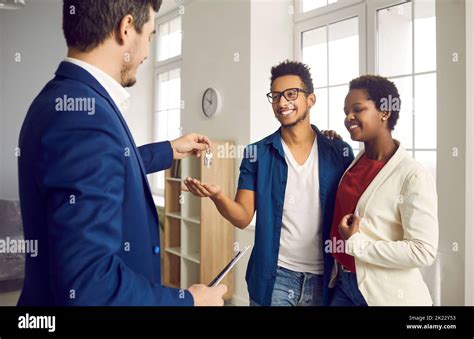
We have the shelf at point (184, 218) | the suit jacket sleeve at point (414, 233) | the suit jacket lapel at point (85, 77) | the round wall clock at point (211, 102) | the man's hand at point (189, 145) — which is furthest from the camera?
the shelf at point (184, 218)

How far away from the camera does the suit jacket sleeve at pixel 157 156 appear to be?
105 cm

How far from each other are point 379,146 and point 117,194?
662mm

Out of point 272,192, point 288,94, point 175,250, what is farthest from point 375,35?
point 175,250

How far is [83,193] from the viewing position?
1.98 feet

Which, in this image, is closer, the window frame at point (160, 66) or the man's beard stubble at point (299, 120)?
the man's beard stubble at point (299, 120)

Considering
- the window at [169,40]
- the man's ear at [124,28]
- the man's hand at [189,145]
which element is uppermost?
the window at [169,40]

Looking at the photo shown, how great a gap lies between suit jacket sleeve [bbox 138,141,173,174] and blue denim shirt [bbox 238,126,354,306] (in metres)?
A: 0.22

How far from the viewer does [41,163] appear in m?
0.64

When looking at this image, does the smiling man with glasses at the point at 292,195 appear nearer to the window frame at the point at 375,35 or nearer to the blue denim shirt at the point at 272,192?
the blue denim shirt at the point at 272,192

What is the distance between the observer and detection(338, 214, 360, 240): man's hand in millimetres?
977

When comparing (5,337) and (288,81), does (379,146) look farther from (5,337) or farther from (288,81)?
(5,337)

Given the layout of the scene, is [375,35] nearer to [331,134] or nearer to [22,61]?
[331,134]

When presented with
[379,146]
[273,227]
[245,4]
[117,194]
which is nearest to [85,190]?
[117,194]

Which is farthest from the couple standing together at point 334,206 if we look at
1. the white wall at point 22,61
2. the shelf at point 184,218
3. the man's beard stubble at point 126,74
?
the white wall at point 22,61
